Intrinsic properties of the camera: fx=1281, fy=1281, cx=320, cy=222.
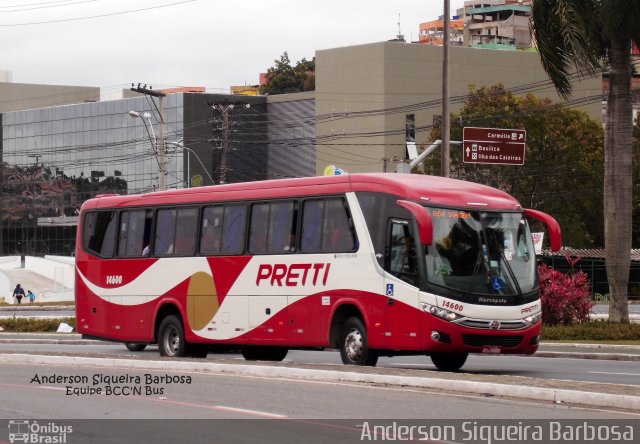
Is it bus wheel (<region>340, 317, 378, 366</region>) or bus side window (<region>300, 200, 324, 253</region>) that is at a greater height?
bus side window (<region>300, 200, 324, 253</region>)

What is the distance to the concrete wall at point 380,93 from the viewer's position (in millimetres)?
91750

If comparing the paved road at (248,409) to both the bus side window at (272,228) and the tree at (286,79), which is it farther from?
the tree at (286,79)

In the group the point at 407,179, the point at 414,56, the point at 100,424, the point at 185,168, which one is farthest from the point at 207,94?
the point at 100,424

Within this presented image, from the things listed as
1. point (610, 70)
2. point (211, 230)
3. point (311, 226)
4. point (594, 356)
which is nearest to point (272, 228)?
point (311, 226)

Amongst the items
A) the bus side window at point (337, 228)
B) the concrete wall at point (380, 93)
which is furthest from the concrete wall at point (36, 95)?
the bus side window at point (337, 228)

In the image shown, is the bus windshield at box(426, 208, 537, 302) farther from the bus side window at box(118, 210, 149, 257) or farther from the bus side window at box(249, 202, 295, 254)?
the bus side window at box(118, 210, 149, 257)

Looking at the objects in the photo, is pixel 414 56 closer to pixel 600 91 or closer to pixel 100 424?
pixel 600 91

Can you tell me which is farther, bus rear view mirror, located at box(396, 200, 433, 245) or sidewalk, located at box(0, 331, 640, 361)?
Result: sidewalk, located at box(0, 331, 640, 361)

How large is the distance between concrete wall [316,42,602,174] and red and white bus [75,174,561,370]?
63.7 meters

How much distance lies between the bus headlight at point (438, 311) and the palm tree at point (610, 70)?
13153mm

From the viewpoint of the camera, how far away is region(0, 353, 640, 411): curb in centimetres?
1469

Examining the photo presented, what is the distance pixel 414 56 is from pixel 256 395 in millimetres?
79297

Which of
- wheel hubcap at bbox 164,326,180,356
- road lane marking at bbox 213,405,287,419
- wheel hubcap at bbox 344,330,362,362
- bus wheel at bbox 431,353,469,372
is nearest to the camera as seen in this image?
road lane marking at bbox 213,405,287,419

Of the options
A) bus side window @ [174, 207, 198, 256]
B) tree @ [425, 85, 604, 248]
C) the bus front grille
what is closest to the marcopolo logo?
the bus front grille
